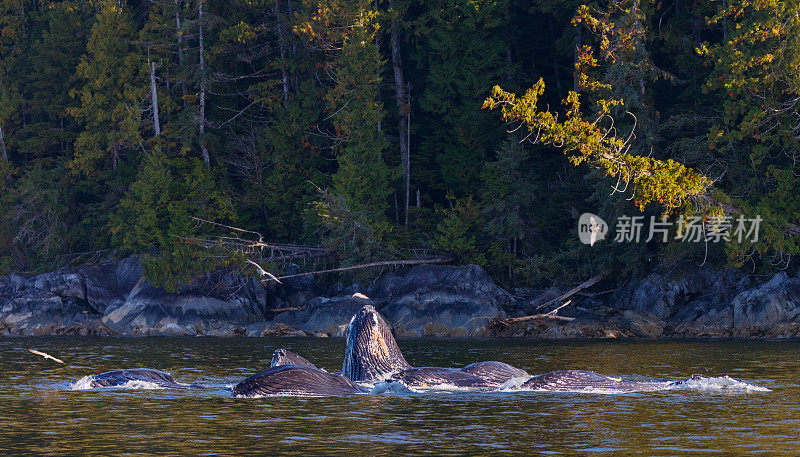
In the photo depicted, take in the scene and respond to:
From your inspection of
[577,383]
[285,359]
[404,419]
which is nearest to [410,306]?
[285,359]

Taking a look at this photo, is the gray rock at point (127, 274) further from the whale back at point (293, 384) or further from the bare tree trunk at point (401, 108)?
the whale back at point (293, 384)

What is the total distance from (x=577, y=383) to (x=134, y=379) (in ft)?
26.4

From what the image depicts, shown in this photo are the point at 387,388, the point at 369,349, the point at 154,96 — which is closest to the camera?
the point at 387,388

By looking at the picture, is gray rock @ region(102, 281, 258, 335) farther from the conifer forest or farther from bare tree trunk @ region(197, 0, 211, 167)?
bare tree trunk @ region(197, 0, 211, 167)

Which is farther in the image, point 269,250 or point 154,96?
point 154,96

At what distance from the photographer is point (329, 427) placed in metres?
12.9

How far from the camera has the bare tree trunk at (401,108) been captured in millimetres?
43594

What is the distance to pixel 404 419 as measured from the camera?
1375 centimetres

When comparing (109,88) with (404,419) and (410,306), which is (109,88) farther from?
(404,419)

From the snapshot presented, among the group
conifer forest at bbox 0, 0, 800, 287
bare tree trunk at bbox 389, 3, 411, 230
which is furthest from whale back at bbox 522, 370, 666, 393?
bare tree trunk at bbox 389, 3, 411, 230

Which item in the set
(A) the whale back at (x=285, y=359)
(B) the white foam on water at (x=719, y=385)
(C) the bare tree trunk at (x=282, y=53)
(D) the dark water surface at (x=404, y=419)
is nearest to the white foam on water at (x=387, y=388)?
(D) the dark water surface at (x=404, y=419)

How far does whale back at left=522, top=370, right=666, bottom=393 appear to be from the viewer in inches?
665

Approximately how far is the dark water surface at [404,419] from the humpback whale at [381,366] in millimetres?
514

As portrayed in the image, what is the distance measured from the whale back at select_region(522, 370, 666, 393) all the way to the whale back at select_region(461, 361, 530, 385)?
0.54m
